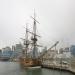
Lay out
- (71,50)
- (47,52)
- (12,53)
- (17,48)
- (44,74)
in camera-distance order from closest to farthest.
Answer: (44,74), (47,52), (71,50), (17,48), (12,53)

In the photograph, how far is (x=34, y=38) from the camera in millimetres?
71500

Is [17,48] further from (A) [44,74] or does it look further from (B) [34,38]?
(A) [44,74]

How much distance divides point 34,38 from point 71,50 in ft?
185

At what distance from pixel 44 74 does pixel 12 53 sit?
143116 millimetres

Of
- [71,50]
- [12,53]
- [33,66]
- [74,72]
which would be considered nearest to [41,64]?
[33,66]

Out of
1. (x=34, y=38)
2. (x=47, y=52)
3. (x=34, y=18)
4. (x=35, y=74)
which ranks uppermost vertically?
(x=34, y=18)

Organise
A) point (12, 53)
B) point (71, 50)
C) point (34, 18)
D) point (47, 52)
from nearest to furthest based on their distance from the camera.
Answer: point (47, 52) < point (34, 18) < point (71, 50) < point (12, 53)

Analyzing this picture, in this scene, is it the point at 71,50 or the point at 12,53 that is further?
the point at 12,53

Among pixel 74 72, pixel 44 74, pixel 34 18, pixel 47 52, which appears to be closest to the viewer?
pixel 74 72

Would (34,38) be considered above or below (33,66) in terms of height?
above

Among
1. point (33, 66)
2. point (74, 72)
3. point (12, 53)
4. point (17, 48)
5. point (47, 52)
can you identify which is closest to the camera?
point (74, 72)

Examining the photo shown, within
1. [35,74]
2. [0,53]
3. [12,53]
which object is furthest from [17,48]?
[35,74]

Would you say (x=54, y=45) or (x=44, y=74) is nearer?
(x=44, y=74)

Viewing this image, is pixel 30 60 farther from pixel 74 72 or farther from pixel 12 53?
pixel 12 53
